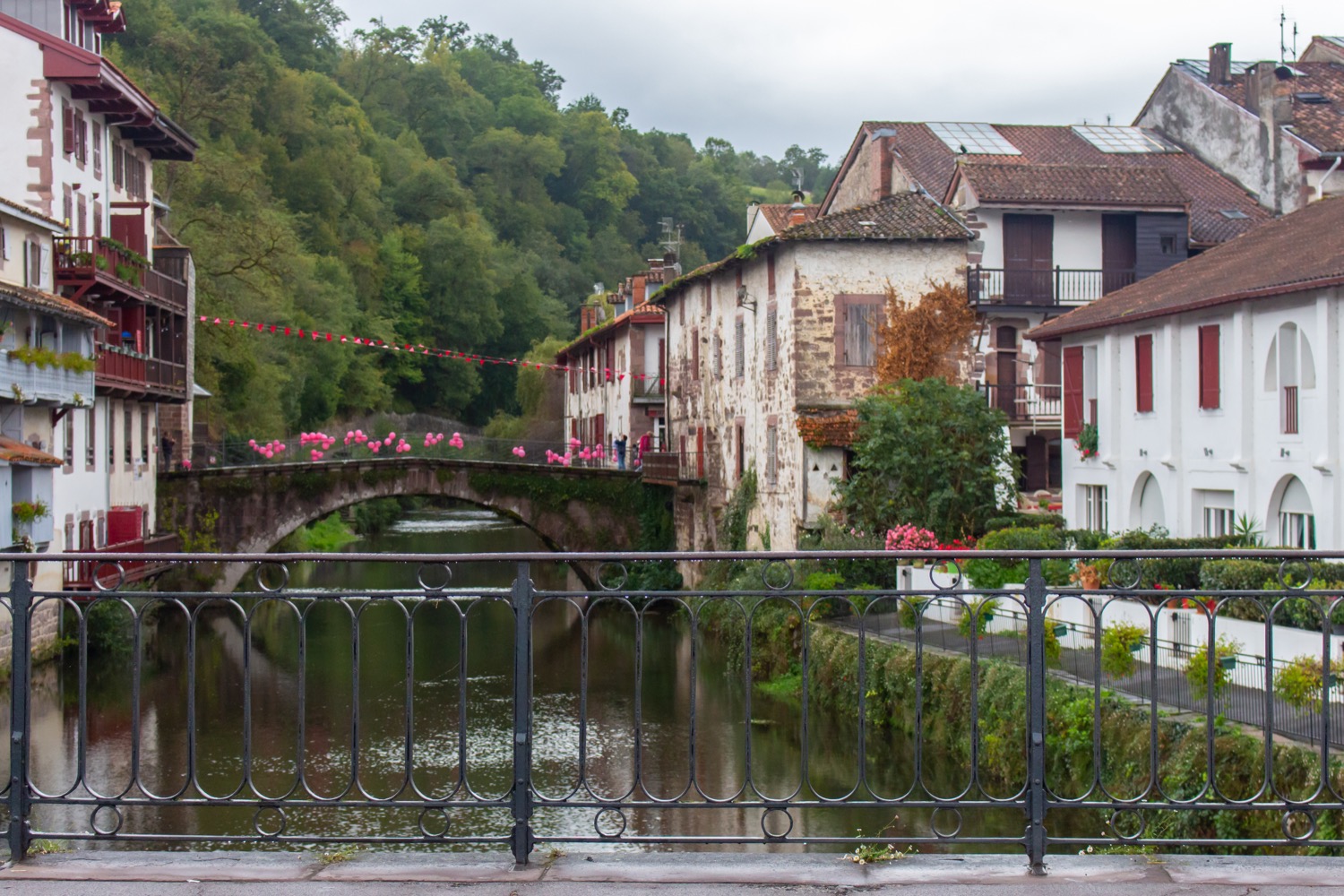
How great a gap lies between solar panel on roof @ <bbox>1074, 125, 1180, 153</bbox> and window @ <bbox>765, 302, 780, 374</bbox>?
1299 cm

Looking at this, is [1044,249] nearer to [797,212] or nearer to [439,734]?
[797,212]

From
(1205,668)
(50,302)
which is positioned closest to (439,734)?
(50,302)

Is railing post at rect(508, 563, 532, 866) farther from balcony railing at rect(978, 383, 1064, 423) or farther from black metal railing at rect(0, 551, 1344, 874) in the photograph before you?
balcony railing at rect(978, 383, 1064, 423)

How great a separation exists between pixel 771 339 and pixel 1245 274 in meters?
12.7

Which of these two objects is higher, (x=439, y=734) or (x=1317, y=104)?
(x=1317, y=104)

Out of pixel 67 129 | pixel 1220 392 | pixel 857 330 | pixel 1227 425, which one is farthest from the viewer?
pixel 67 129

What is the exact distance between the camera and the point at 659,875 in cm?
588

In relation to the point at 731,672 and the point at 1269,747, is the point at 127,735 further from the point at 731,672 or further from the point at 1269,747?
the point at 1269,747

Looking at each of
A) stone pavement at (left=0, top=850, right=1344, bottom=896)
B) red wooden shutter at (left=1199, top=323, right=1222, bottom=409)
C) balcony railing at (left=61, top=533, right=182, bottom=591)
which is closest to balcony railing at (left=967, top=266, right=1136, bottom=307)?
red wooden shutter at (left=1199, top=323, right=1222, bottom=409)

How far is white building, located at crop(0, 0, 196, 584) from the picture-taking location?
104ft

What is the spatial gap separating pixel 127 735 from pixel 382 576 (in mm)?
23792

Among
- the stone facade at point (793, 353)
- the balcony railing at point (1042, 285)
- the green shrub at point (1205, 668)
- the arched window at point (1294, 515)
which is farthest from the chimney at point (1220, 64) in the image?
the green shrub at point (1205, 668)

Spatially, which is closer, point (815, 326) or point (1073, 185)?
point (815, 326)

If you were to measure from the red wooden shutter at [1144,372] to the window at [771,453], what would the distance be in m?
9.54
